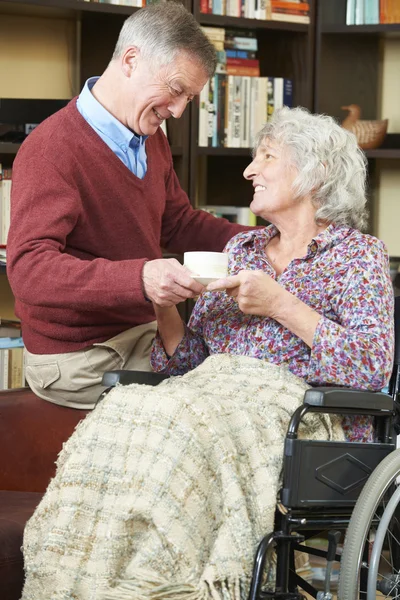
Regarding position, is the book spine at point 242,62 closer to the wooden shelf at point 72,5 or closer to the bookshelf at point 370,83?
the bookshelf at point 370,83

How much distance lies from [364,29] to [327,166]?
158cm

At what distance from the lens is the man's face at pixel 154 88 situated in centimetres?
243

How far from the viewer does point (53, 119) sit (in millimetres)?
2455

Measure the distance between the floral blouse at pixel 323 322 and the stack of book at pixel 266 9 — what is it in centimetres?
143

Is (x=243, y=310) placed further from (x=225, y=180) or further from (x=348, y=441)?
(x=225, y=180)

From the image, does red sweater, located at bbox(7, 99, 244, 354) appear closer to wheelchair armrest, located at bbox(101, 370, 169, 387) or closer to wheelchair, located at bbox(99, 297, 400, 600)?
wheelchair armrest, located at bbox(101, 370, 169, 387)

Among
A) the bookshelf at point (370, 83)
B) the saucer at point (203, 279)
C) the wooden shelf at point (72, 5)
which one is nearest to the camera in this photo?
the saucer at point (203, 279)

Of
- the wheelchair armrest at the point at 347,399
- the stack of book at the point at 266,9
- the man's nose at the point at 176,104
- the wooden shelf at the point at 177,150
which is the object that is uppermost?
the stack of book at the point at 266,9

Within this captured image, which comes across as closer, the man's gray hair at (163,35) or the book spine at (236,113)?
the man's gray hair at (163,35)

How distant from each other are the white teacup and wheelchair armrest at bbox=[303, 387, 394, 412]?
32 cm

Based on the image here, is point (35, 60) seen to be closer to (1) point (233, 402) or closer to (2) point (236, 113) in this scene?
(2) point (236, 113)

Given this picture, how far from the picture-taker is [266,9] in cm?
359

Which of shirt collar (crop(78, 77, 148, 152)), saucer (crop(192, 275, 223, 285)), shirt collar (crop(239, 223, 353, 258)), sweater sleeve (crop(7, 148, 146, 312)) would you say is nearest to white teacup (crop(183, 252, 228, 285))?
saucer (crop(192, 275, 223, 285))

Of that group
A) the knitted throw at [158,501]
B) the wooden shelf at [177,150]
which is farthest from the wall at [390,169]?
the knitted throw at [158,501]
